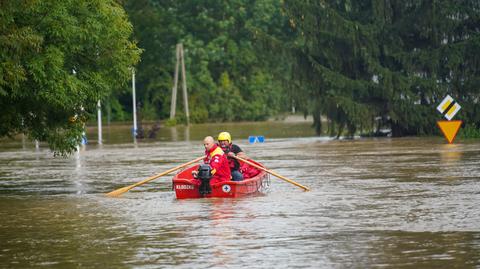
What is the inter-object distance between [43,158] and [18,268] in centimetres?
2747

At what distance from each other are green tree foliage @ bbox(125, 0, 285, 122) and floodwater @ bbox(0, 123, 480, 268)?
5786 cm

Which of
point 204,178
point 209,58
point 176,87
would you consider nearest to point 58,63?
point 204,178

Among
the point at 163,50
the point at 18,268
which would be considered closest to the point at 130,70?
the point at 18,268

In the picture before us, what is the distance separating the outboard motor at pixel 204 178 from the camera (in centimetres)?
2313

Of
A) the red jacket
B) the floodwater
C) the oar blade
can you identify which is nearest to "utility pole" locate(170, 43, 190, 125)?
the floodwater

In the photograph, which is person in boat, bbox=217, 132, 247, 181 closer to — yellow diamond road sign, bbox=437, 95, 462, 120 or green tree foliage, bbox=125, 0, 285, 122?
yellow diamond road sign, bbox=437, 95, 462, 120

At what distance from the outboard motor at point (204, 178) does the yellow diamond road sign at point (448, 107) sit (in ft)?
84.3

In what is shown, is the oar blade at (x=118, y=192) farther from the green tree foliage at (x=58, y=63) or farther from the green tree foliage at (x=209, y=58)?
the green tree foliage at (x=209, y=58)

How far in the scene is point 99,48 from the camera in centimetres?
2539

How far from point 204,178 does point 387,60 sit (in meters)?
30.3

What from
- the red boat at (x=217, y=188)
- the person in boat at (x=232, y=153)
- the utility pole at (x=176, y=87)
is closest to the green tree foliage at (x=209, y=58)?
the utility pole at (x=176, y=87)

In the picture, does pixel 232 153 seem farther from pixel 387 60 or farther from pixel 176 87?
pixel 176 87

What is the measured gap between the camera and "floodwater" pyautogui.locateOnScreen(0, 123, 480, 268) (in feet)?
47.9

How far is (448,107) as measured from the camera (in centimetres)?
4850
